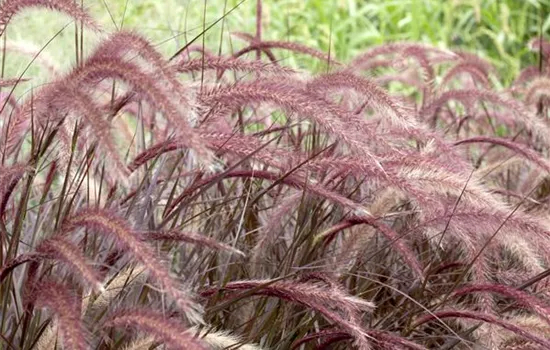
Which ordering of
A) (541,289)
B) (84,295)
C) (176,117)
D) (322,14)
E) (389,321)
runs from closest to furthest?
(176,117) → (84,295) → (541,289) → (389,321) → (322,14)

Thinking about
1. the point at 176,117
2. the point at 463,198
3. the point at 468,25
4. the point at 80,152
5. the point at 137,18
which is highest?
the point at 176,117

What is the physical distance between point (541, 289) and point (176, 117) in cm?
113

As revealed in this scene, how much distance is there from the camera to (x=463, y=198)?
2371 millimetres

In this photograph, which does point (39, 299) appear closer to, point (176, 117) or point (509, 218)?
point (176, 117)

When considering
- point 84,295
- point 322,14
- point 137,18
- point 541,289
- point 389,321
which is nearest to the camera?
point 84,295

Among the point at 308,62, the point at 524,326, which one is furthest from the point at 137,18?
the point at 524,326

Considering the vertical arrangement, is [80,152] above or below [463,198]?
above

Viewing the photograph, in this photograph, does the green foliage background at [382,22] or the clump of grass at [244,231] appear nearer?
the clump of grass at [244,231]

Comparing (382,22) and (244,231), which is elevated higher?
(244,231)

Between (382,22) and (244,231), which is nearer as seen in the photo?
(244,231)

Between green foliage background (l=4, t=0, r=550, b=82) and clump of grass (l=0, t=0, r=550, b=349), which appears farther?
green foliage background (l=4, t=0, r=550, b=82)

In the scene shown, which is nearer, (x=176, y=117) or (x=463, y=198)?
(x=176, y=117)

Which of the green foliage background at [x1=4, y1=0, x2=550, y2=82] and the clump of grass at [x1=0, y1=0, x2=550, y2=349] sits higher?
the clump of grass at [x1=0, y1=0, x2=550, y2=349]

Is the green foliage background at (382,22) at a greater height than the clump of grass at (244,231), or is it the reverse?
the clump of grass at (244,231)
